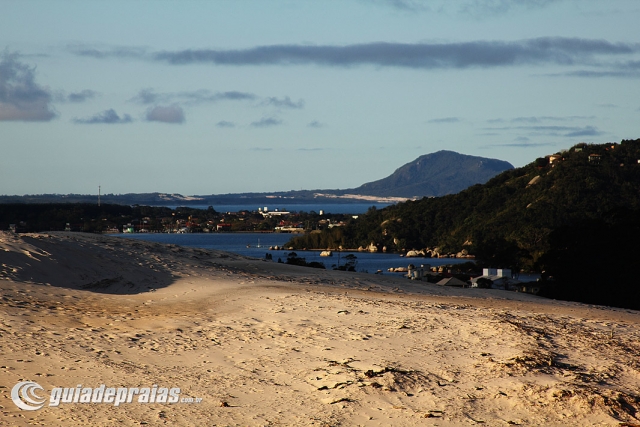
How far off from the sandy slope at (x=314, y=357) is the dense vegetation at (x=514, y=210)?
5357 cm

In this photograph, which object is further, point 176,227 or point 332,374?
point 176,227

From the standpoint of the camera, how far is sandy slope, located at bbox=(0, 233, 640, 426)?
9711 mm

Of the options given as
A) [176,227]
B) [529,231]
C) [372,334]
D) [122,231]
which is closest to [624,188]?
[529,231]

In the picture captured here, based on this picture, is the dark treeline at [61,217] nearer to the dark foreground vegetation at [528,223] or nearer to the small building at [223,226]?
the dark foreground vegetation at [528,223]

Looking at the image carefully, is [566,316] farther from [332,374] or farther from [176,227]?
[176,227]

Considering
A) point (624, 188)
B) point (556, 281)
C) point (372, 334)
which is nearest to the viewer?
point (372, 334)

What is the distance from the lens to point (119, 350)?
39.1 ft

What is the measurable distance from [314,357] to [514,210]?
91.0 meters

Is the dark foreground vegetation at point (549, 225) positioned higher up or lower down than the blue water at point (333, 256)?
higher up

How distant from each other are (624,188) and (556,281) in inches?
2522

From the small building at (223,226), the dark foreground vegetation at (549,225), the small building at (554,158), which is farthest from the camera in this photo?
the small building at (223,226)

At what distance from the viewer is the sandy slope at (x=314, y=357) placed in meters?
9.71

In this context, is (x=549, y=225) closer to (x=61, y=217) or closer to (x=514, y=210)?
(x=514, y=210)

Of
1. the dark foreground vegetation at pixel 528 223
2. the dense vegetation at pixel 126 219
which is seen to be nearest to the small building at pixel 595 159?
the dark foreground vegetation at pixel 528 223
